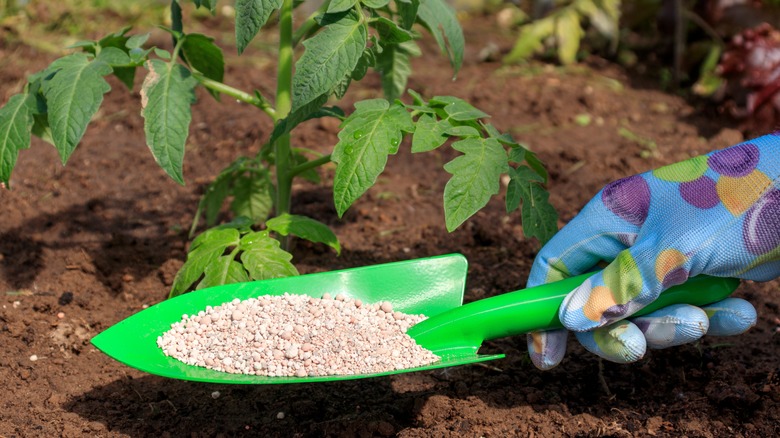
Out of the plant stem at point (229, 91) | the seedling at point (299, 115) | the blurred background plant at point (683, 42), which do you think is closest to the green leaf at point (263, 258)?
the seedling at point (299, 115)

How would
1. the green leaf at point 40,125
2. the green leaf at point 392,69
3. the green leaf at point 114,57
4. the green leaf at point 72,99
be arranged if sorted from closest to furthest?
the green leaf at point 72,99 < the green leaf at point 114,57 < the green leaf at point 40,125 < the green leaf at point 392,69

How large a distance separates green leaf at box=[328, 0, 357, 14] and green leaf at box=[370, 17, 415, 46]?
0.07 meters

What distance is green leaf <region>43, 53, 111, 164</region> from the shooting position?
2061 millimetres

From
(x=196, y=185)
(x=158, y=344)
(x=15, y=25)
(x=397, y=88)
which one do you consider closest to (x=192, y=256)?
(x=158, y=344)

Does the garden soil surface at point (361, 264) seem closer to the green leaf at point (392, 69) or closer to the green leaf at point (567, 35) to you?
the green leaf at point (567, 35)

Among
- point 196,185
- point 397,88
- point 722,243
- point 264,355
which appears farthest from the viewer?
point 196,185

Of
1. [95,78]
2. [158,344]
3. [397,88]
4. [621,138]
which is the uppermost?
[95,78]

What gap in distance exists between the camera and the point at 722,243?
1828 mm

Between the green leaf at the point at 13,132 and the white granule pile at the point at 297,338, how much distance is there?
556 mm

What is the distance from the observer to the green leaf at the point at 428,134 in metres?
2.01

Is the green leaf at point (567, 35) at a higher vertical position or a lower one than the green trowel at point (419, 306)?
lower

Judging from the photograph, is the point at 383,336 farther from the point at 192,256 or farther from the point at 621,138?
the point at 621,138

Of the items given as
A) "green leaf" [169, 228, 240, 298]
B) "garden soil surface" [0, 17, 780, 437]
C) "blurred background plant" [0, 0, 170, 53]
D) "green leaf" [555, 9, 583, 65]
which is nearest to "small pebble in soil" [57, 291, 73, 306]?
"garden soil surface" [0, 17, 780, 437]

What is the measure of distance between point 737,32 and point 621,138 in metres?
1.01
